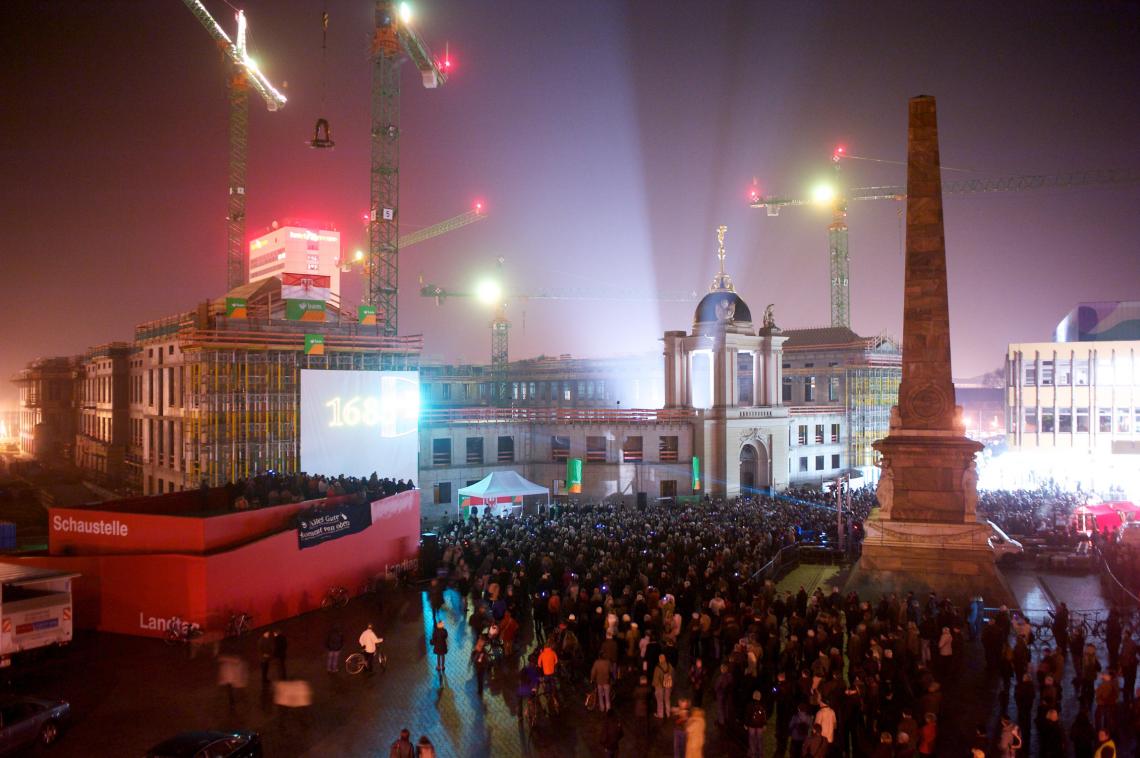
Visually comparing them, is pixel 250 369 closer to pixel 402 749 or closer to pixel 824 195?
pixel 402 749

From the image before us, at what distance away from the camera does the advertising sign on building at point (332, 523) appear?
20625 mm

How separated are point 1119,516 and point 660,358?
157ft

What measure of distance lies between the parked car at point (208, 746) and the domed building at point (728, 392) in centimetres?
3484

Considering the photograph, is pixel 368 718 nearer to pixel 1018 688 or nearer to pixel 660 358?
pixel 1018 688

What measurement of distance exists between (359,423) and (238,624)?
1892 cm

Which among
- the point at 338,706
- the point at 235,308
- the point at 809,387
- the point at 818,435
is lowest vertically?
the point at 338,706

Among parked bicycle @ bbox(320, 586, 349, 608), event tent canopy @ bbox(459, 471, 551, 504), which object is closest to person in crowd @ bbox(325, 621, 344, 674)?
parked bicycle @ bbox(320, 586, 349, 608)

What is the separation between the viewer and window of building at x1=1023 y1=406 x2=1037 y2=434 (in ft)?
172

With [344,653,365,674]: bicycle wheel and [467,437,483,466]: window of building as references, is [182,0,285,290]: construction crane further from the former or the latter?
[344,653,365,674]: bicycle wheel

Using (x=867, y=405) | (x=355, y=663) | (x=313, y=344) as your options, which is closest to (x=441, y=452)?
(x=313, y=344)

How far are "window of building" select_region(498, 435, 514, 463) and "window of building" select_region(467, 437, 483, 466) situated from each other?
1.29 meters

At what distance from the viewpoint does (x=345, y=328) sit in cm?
3875

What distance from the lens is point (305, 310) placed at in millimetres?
37062

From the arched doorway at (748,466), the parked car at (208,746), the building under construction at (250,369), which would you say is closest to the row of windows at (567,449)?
the arched doorway at (748,466)
